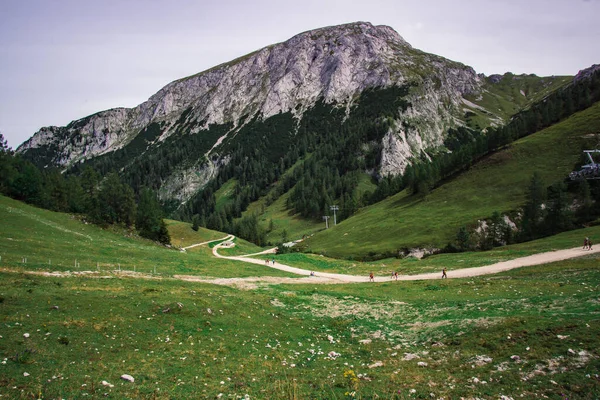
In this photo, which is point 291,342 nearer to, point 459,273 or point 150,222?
point 459,273

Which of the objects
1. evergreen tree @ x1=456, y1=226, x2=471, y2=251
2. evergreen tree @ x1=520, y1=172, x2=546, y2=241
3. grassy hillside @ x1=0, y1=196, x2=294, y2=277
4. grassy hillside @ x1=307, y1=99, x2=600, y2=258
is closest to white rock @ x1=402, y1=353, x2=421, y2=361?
grassy hillside @ x1=0, y1=196, x2=294, y2=277

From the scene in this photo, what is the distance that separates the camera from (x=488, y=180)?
10719 centimetres

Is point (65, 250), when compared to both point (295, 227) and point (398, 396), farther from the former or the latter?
point (295, 227)

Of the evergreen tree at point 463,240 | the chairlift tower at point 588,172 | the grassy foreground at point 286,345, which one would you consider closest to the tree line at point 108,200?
the grassy foreground at point 286,345

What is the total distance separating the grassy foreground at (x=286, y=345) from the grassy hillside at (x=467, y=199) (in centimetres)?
6186

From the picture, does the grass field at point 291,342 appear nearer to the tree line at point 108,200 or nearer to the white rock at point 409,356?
the white rock at point 409,356

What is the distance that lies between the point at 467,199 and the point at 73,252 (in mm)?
100563

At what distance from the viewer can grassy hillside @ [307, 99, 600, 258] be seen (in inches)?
3452

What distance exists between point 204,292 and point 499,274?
35168mm

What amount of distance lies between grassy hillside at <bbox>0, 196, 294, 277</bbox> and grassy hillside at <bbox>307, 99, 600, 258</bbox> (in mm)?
43541

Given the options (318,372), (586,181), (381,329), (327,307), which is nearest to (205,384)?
(318,372)

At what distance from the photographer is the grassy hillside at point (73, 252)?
3569 centimetres

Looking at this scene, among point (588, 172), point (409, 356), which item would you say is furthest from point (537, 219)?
point (409, 356)

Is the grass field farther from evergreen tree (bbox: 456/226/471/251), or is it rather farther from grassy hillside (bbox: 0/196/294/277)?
evergreen tree (bbox: 456/226/471/251)
